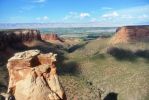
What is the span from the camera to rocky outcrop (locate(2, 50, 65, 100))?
18.1 metres

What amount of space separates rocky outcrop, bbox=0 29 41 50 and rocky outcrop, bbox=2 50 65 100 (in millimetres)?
97081

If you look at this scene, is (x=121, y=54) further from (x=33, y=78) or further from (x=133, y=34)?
(x=33, y=78)

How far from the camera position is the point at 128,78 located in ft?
282

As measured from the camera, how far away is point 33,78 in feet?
59.9

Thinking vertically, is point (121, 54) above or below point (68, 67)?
above

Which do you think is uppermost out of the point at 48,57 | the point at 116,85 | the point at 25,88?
the point at 48,57

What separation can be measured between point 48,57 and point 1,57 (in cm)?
8776

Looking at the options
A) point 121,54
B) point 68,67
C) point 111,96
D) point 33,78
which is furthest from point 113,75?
point 33,78

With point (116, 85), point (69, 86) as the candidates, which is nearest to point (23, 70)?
point (69, 86)

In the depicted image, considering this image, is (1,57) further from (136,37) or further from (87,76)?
(136,37)

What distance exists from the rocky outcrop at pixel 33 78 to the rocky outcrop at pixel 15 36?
97.1 m

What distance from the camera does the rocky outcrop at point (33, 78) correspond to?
18141 mm

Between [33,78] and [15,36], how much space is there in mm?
122007

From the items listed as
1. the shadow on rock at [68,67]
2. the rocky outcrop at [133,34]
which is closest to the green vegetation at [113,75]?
the shadow on rock at [68,67]
